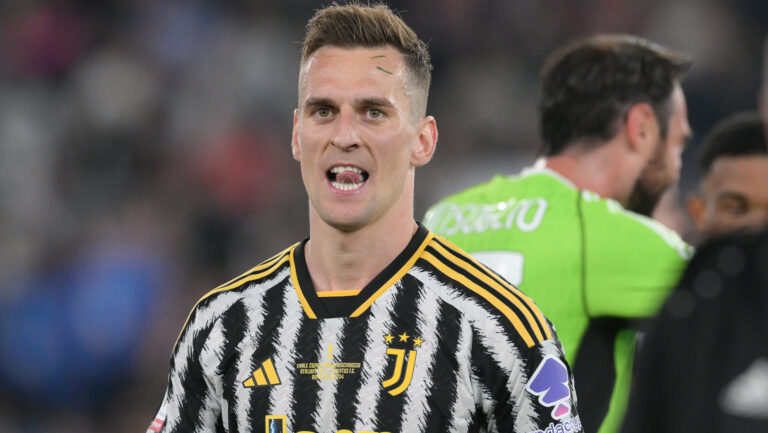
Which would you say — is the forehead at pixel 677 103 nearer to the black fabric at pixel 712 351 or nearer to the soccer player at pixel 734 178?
the soccer player at pixel 734 178

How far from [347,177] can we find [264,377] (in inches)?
22.4

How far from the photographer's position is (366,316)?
2824 millimetres

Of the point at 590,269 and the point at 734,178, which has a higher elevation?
the point at 734,178

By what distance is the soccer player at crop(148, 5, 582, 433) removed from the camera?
105 inches

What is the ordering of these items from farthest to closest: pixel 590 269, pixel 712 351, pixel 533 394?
Answer: pixel 590 269
pixel 533 394
pixel 712 351

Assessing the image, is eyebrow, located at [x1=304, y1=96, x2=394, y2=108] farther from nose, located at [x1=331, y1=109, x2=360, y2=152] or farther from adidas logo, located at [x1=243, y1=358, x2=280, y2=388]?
adidas logo, located at [x1=243, y1=358, x2=280, y2=388]

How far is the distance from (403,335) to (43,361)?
568cm

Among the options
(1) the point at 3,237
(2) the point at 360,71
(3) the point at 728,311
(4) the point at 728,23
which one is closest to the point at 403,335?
(2) the point at 360,71

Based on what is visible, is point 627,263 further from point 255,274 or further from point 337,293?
point 255,274

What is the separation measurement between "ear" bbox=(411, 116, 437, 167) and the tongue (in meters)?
0.19

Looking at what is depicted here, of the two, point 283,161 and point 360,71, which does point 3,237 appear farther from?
point 360,71

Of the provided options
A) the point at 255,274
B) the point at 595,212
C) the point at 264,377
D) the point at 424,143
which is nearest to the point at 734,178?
the point at 595,212

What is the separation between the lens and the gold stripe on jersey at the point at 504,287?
272 cm

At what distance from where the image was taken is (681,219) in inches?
280
